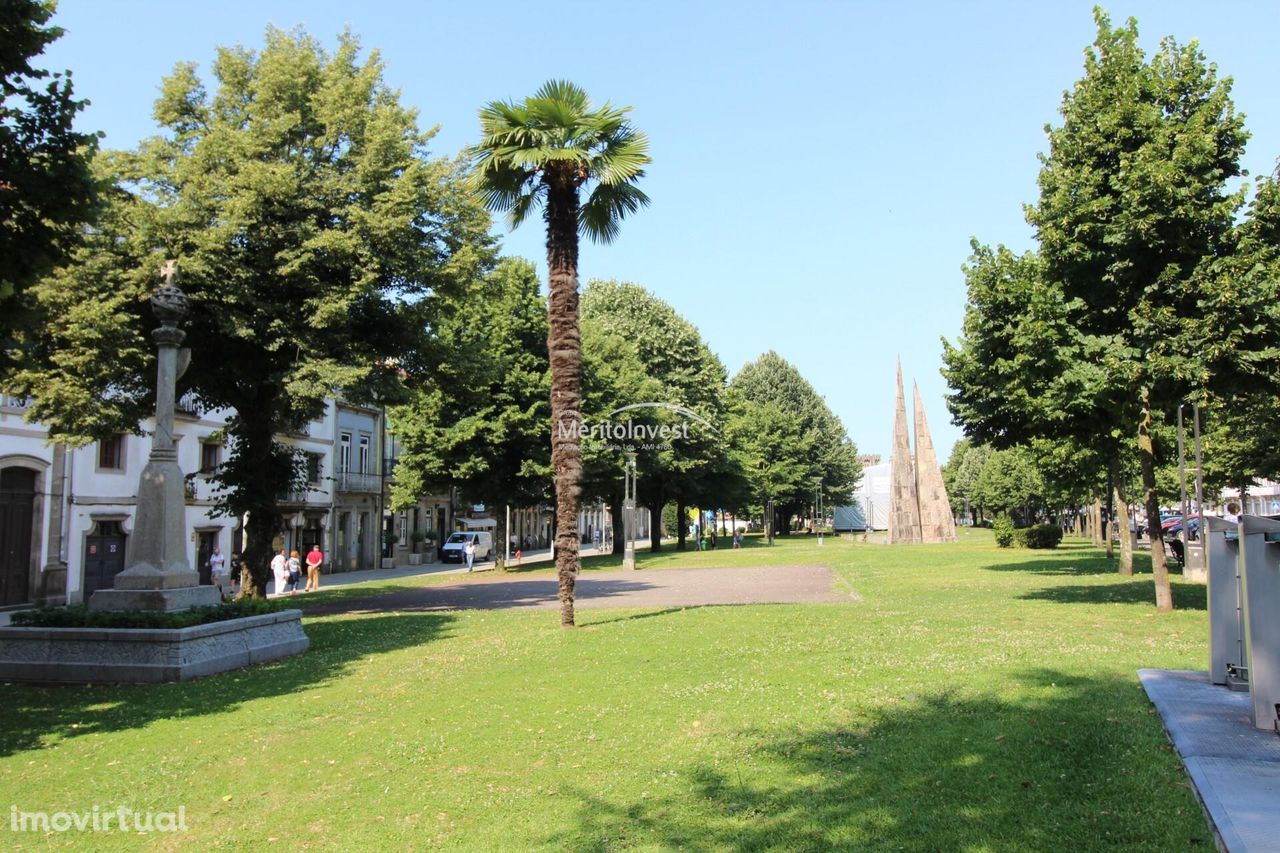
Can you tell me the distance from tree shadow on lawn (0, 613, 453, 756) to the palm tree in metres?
3.77

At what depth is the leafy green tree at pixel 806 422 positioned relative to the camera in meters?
82.1

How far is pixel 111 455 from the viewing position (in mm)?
31953

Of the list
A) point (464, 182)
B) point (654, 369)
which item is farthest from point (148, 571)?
point (654, 369)

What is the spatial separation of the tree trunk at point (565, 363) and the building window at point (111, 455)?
2242 centimetres

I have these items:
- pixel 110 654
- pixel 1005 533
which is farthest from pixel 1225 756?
pixel 1005 533

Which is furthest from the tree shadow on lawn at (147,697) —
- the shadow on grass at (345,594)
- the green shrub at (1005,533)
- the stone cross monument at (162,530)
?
the green shrub at (1005,533)

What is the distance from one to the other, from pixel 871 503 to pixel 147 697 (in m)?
97.7

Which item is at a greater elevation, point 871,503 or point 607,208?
point 607,208

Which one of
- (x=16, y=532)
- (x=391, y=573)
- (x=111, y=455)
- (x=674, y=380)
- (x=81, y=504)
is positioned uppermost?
(x=674, y=380)

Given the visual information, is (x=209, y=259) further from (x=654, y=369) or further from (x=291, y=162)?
(x=654, y=369)

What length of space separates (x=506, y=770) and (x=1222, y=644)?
253 inches

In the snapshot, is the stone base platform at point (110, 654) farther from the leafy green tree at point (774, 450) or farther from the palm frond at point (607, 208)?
the leafy green tree at point (774, 450)

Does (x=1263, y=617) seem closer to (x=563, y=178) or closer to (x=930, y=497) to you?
(x=563, y=178)

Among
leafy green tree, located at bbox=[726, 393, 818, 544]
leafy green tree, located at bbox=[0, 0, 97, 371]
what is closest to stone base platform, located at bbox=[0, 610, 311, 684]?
leafy green tree, located at bbox=[0, 0, 97, 371]
